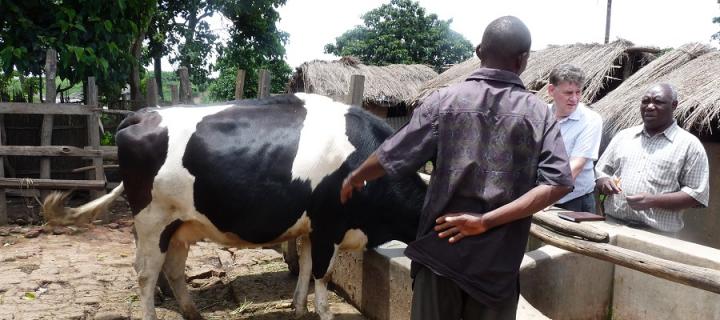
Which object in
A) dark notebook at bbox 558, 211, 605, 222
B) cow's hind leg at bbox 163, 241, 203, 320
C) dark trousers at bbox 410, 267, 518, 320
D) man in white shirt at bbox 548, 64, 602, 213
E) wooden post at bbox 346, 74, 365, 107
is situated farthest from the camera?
wooden post at bbox 346, 74, 365, 107

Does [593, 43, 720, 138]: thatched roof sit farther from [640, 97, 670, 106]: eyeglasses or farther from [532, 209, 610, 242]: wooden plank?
[532, 209, 610, 242]: wooden plank

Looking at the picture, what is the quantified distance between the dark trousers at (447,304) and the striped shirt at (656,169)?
210cm

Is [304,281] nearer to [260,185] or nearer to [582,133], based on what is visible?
[260,185]

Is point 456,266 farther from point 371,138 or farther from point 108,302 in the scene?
point 108,302

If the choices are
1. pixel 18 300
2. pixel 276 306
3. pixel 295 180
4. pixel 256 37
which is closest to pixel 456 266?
pixel 295 180

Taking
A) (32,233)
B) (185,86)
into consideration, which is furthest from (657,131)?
(32,233)

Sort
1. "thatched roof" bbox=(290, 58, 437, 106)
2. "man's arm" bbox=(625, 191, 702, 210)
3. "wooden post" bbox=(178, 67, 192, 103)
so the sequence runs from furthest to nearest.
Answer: "thatched roof" bbox=(290, 58, 437, 106) < "wooden post" bbox=(178, 67, 192, 103) < "man's arm" bbox=(625, 191, 702, 210)

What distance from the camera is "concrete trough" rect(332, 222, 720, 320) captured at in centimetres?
337

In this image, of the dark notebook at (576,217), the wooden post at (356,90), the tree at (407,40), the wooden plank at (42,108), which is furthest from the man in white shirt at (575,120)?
the tree at (407,40)

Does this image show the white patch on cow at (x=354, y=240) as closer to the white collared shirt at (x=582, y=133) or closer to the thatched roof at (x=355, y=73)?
the white collared shirt at (x=582, y=133)

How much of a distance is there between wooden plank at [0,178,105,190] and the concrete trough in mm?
4743

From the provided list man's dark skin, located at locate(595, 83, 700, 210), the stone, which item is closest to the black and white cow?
man's dark skin, located at locate(595, 83, 700, 210)

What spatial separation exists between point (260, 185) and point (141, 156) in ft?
2.91

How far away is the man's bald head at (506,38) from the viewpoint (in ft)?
6.20
